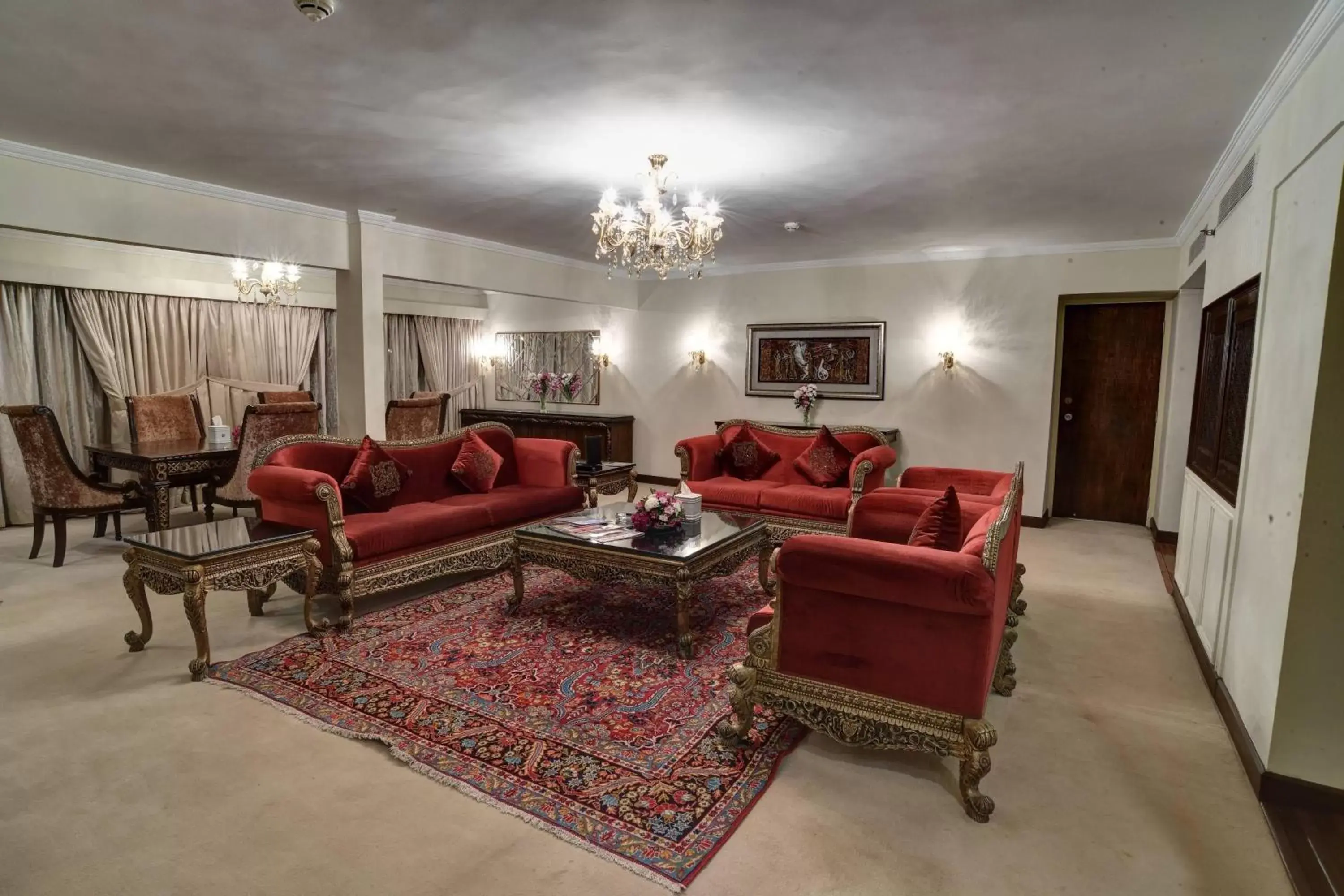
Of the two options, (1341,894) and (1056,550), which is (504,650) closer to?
(1341,894)

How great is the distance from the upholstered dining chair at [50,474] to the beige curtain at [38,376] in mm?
982

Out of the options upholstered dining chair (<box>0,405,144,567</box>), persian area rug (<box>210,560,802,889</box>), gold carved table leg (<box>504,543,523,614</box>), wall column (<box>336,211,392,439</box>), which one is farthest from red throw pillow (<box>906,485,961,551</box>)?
upholstered dining chair (<box>0,405,144,567</box>)

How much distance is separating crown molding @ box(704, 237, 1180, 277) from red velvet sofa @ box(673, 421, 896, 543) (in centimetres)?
178

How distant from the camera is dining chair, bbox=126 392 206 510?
19.3 ft

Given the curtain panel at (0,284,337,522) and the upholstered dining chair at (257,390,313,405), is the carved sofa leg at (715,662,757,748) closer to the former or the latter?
the upholstered dining chair at (257,390,313,405)

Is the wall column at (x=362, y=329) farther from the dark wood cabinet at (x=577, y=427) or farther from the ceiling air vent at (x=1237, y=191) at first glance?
the ceiling air vent at (x=1237, y=191)

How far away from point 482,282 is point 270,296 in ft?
6.32

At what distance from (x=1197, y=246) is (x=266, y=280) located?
7.28m

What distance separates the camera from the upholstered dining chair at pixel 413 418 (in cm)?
627

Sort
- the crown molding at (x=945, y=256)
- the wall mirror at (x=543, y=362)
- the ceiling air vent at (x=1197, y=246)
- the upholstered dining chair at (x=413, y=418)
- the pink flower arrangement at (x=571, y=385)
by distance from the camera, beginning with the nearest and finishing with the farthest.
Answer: the ceiling air vent at (x=1197, y=246) < the crown molding at (x=945, y=256) < the upholstered dining chair at (x=413, y=418) < the wall mirror at (x=543, y=362) < the pink flower arrangement at (x=571, y=385)

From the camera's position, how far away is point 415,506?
172 inches

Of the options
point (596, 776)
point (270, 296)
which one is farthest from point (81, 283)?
point (596, 776)

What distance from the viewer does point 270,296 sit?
630cm

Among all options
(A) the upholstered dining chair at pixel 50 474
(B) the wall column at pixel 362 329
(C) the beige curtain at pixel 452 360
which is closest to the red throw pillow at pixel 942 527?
(B) the wall column at pixel 362 329
